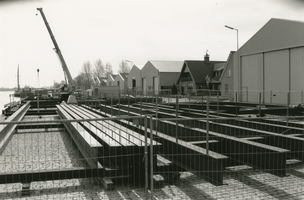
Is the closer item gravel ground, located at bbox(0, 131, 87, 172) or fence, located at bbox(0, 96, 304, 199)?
fence, located at bbox(0, 96, 304, 199)

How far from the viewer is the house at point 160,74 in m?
67.8

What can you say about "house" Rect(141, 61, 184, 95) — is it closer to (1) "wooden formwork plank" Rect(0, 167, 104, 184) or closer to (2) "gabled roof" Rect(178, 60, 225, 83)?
(2) "gabled roof" Rect(178, 60, 225, 83)

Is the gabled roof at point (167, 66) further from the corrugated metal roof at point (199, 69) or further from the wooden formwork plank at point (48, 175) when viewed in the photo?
the wooden formwork plank at point (48, 175)

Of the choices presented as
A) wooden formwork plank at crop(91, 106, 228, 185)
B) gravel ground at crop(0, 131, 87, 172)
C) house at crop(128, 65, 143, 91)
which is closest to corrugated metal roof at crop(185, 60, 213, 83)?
house at crop(128, 65, 143, 91)

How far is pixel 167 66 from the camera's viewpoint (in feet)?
237

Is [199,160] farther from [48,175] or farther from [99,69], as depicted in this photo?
[99,69]

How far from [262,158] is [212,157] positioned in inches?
53.0

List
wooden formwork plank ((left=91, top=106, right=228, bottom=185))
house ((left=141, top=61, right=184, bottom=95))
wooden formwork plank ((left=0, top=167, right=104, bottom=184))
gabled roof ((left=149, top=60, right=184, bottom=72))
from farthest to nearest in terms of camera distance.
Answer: gabled roof ((left=149, top=60, right=184, bottom=72)) → house ((left=141, top=61, right=184, bottom=95)) → wooden formwork plank ((left=0, top=167, right=104, bottom=184)) → wooden formwork plank ((left=91, top=106, right=228, bottom=185))

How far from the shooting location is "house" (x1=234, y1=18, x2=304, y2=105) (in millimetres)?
28391

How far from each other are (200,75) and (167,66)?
39.5 ft

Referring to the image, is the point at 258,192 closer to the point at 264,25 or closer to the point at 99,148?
the point at 99,148

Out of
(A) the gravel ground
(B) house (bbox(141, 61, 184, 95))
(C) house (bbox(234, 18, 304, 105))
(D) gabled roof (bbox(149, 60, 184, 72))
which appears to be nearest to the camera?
(A) the gravel ground

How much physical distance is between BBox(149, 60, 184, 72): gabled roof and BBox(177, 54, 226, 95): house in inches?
178

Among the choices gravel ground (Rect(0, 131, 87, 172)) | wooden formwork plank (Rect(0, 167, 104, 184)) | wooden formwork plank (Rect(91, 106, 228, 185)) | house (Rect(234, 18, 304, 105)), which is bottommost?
gravel ground (Rect(0, 131, 87, 172))
